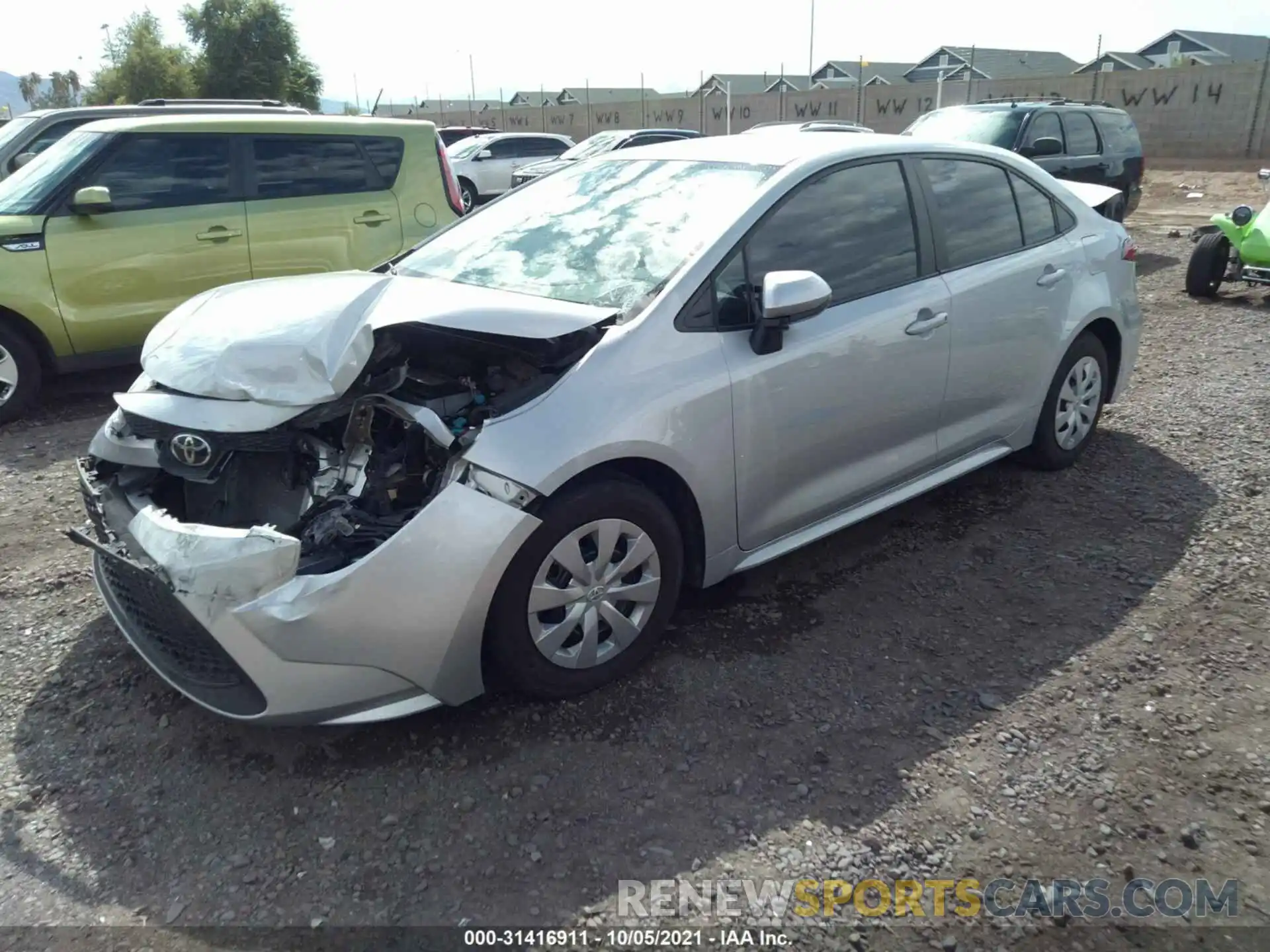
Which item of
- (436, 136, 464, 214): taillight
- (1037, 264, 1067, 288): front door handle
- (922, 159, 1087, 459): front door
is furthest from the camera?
(436, 136, 464, 214): taillight

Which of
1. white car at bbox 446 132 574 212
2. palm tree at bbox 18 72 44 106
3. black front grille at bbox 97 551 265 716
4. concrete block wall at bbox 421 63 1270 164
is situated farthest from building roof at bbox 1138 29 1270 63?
palm tree at bbox 18 72 44 106

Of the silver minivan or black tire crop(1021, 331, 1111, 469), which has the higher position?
the silver minivan

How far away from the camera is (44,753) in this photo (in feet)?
9.68

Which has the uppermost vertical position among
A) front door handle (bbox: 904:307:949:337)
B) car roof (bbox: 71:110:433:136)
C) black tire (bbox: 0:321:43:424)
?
car roof (bbox: 71:110:433:136)

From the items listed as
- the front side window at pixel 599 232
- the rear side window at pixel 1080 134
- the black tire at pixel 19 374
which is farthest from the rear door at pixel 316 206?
the rear side window at pixel 1080 134

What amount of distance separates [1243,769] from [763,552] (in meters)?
1.63

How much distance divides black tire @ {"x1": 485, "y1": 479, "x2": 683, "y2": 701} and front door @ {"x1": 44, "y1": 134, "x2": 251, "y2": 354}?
4.79 m

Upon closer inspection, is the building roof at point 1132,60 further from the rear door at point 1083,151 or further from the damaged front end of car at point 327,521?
the damaged front end of car at point 327,521

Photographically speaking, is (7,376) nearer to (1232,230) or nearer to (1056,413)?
(1056,413)

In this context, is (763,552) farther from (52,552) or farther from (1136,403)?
(1136,403)

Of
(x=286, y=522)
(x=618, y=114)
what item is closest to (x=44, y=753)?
(x=286, y=522)

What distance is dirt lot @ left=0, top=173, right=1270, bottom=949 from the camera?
2.45 metres

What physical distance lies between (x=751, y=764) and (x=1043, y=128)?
1089 cm

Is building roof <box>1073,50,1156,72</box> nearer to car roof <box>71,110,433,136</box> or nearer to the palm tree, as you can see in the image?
car roof <box>71,110,433,136</box>
